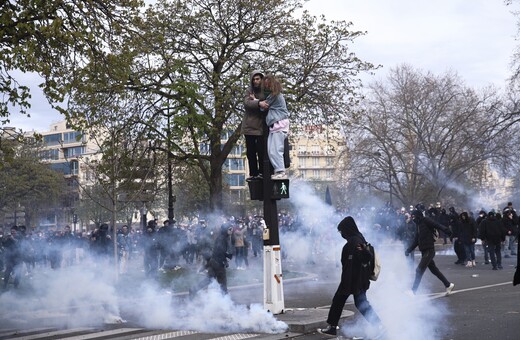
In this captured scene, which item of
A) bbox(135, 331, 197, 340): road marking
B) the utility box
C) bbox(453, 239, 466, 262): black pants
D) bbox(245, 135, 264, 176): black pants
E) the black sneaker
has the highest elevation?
bbox(245, 135, 264, 176): black pants

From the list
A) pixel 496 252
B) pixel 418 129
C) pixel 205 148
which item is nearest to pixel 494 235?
pixel 496 252

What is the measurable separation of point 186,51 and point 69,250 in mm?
8502

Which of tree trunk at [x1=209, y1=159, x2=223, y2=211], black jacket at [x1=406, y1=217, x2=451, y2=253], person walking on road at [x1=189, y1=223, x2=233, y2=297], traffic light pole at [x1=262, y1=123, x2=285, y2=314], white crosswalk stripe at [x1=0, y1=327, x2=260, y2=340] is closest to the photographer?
white crosswalk stripe at [x1=0, y1=327, x2=260, y2=340]

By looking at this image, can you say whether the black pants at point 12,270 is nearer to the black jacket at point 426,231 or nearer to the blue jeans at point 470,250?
the black jacket at point 426,231

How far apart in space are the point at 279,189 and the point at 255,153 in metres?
0.90

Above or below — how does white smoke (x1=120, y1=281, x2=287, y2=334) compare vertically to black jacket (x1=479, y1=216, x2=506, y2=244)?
below

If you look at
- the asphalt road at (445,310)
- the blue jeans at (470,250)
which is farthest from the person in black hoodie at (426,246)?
the blue jeans at (470,250)

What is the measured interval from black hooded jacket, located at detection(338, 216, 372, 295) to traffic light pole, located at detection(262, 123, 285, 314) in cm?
155

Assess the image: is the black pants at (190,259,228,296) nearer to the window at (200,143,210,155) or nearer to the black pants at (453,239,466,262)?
the window at (200,143,210,155)

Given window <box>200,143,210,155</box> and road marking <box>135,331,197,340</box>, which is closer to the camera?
road marking <box>135,331,197,340</box>

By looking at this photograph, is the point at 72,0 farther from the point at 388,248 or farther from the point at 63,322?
the point at 388,248

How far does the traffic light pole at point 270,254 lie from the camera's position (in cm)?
1092

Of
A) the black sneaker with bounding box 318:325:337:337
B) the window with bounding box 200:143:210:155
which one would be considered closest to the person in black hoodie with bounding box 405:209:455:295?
the black sneaker with bounding box 318:325:337:337

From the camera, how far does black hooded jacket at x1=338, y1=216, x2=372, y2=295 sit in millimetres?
9547
